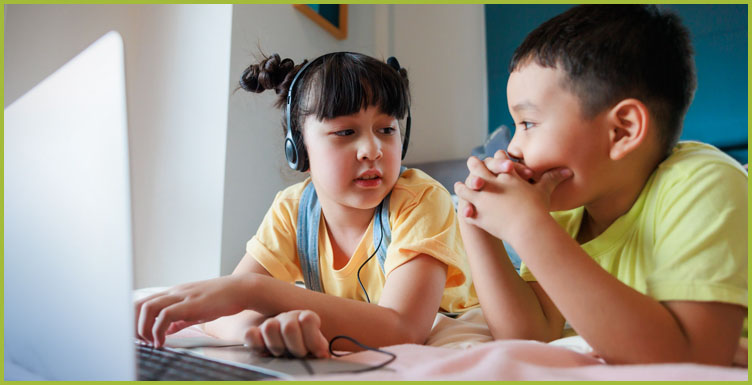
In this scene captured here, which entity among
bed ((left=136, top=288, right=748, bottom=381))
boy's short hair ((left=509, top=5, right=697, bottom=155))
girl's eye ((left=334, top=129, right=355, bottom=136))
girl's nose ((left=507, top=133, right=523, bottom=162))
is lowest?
bed ((left=136, top=288, right=748, bottom=381))

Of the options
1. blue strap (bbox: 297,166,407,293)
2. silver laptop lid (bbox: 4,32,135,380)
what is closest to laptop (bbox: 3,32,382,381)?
silver laptop lid (bbox: 4,32,135,380)

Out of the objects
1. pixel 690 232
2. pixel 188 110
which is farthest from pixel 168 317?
pixel 188 110

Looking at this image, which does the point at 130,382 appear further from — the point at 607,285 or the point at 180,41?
the point at 180,41

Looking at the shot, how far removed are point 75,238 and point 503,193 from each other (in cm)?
45

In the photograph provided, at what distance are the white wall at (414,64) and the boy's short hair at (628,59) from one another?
4.14ft

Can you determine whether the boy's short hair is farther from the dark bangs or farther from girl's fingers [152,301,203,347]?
girl's fingers [152,301,203,347]

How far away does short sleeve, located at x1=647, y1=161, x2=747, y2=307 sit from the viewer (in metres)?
0.55

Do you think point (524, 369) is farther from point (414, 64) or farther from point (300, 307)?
point (414, 64)

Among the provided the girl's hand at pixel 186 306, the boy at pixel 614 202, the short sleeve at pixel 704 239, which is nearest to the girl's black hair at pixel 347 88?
the boy at pixel 614 202

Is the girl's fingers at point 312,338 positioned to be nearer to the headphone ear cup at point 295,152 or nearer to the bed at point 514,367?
the bed at point 514,367

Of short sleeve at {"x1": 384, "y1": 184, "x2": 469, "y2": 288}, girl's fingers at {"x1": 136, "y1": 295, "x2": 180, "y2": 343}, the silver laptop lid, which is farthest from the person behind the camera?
short sleeve at {"x1": 384, "y1": 184, "x2": 469, "y2": 288}

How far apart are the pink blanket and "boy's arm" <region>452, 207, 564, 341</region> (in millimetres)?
198

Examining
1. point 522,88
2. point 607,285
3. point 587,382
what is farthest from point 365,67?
point 587,382

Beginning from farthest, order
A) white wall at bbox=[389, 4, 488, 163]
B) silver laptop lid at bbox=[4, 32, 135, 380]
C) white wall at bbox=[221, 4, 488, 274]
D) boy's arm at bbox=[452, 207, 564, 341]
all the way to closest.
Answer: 1. white wall at bbox=[389, 4, 488, 163]
2. white wall at bbox=[221, 4, 488, 274]
3. boy's arm at bbox=[452, 207, 564, 341]
4. silver laptop lid at bbox=[4, 32, 135, 380]
